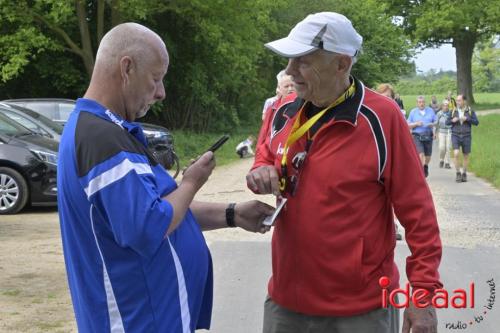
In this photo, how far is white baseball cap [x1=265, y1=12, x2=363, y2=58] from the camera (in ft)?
9.62

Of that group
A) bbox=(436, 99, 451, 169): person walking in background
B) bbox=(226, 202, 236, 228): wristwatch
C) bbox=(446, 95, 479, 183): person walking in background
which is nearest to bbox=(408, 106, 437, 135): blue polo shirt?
bbox=(446, 95, 479, 183): person walking in background

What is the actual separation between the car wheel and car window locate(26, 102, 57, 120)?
4.64 meters

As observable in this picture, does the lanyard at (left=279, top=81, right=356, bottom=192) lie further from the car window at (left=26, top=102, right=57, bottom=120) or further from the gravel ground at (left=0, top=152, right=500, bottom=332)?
the car window at (left=26, top=102, right=57, bottom=120)

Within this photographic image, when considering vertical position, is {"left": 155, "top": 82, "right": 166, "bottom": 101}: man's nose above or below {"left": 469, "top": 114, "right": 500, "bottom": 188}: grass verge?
above

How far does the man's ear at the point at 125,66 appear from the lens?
261cm

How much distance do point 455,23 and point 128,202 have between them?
154 feet

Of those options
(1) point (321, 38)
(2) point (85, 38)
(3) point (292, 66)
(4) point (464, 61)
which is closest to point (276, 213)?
(3) point (292, 66)

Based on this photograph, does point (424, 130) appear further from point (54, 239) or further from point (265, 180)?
point (265, 180)

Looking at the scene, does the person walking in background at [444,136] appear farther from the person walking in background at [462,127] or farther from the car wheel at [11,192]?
the car wheel at [11,192]

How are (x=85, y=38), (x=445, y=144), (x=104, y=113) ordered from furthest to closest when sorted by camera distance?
(x=85, y=38) < (x=445, y=144) < (x=104, y=113)

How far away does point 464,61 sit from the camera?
51.9m

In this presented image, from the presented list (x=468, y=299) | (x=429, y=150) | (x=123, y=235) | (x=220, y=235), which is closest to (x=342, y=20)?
(x=123, y=235)

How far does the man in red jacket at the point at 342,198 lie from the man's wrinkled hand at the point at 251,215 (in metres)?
0.20

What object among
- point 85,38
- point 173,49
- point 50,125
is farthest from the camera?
point 173,49
